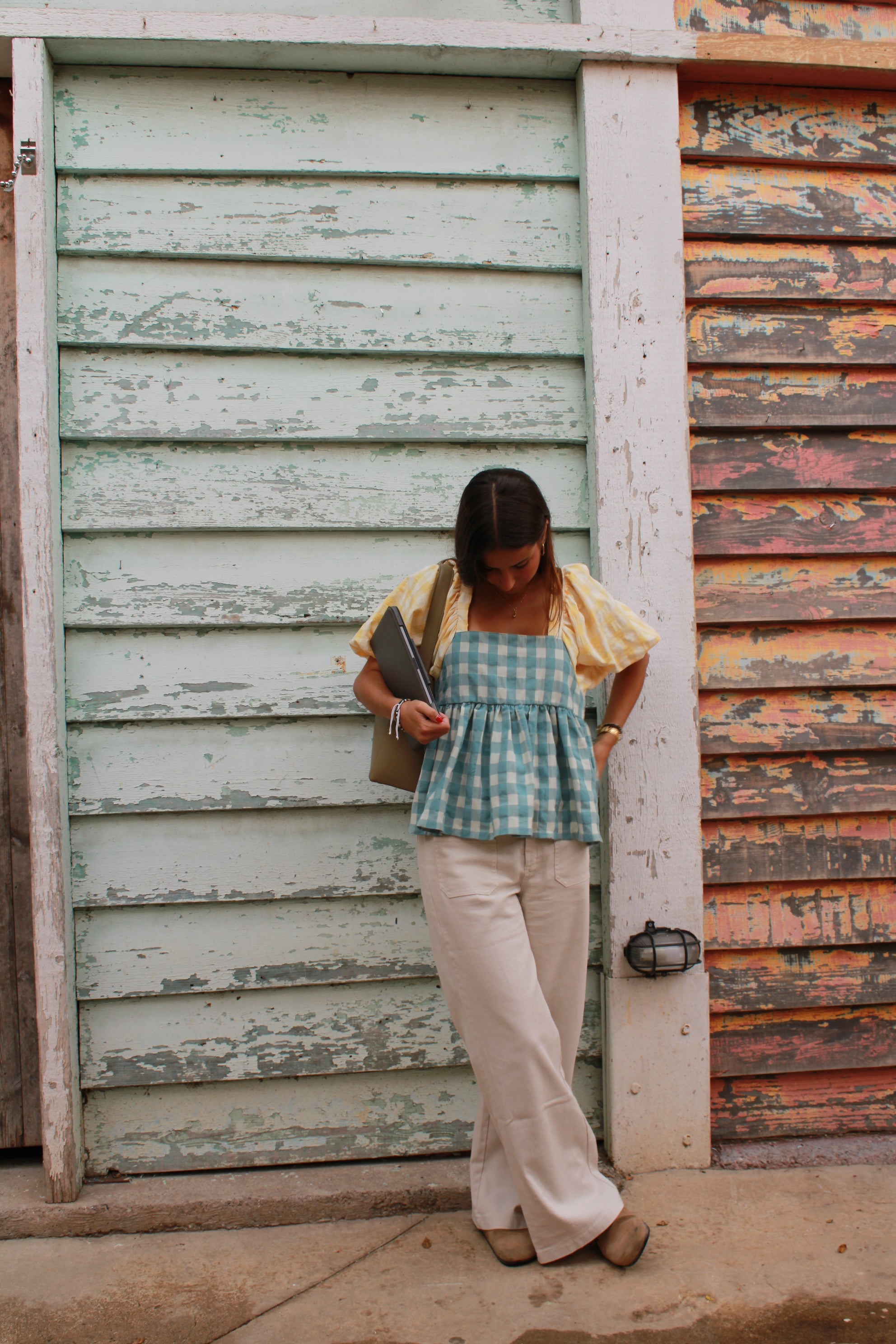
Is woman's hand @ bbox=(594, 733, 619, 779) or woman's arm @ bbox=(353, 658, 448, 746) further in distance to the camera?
woman's hand @ bbox=(594, 733, 619, 779)

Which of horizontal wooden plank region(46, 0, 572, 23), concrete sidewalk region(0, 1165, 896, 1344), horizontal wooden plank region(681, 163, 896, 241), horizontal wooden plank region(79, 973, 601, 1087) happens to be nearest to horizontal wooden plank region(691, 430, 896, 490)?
horizontal wooden plank region(681, 163, 896, 241)

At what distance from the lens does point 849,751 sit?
260 cm

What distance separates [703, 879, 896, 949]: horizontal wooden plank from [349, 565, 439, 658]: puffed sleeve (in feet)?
3.84

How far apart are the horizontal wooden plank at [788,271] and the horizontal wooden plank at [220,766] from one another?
1.61 m

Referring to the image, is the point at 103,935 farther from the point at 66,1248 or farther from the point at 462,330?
the point at 462,330

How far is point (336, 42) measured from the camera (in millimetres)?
2361

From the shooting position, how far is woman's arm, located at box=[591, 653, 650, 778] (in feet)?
7.26

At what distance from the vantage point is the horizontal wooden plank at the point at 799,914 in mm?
2543

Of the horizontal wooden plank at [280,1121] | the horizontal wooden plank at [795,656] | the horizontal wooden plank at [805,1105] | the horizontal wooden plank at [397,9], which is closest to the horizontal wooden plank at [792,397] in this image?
the horizontal wooden plank at [795,656]

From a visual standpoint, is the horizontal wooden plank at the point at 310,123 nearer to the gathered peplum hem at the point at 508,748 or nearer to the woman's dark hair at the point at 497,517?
the woman's dark hair at the point at 497,517

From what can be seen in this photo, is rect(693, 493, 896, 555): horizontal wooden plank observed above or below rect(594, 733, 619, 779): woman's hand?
above

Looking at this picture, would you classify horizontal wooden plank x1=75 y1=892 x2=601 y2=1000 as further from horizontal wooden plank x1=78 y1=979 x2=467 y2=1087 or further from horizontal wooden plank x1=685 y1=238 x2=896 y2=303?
horizontal wooden plank x1=685 y1=238 x2=896 y2=303

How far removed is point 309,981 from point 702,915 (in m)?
1.11

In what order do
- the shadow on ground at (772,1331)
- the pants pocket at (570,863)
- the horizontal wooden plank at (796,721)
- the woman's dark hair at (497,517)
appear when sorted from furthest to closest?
the horizontal wooden plank at (796,721)
the pants pocket at (570,863)
the woman's dark hair at (497,517)
the shadow on ground at (772,1331)
